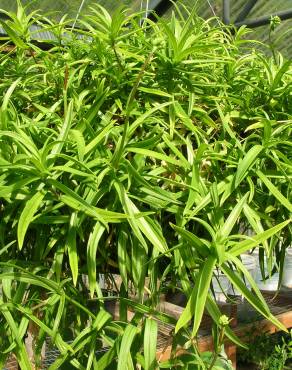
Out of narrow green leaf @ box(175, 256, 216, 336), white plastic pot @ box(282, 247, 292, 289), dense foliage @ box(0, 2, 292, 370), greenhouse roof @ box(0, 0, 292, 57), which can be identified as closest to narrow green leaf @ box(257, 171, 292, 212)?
dense foliage @ box(0, 2, 292, 370)

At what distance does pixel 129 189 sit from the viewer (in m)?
0.61

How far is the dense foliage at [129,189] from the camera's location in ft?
1.87

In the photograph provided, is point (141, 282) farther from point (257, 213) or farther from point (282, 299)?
point (282, 299)

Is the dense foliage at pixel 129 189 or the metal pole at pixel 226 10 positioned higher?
the dense foliage at pixel 129 189

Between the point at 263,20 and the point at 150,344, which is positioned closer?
the point at 150,344

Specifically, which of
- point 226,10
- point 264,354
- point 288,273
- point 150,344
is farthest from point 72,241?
point 226,10

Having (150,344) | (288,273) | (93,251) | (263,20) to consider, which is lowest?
(288,273)

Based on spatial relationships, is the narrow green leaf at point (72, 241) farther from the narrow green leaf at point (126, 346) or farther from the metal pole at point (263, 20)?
the metal pole at point (263, 20)

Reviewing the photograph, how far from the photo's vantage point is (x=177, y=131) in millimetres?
723

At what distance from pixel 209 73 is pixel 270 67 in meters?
0.10

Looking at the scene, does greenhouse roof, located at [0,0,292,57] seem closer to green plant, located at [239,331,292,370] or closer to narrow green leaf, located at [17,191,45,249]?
green plant, located at [239,331,292,370]

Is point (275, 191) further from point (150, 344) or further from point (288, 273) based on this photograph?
point (288, 273)

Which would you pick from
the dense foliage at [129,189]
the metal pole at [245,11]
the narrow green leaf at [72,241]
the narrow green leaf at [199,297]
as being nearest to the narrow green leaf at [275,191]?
the dense foliage at [129,189]

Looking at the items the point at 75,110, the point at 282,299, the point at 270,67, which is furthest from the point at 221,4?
the point at 75,110
